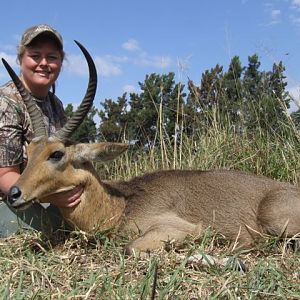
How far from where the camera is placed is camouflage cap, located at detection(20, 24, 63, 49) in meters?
6.98

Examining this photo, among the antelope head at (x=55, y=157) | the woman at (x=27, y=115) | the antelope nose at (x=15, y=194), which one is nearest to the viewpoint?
the antelope nose at (x=15, y=194)

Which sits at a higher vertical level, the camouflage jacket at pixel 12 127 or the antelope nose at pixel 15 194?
the camouflage jacket at pixel 12 127

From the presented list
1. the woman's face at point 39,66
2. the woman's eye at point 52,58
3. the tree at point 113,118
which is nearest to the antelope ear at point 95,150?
the woman's face at point 39,66

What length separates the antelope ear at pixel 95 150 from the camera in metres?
6.11

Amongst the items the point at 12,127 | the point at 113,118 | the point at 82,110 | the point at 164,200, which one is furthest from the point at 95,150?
the point at 113,118

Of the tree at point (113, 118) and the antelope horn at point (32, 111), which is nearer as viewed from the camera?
the antelope horn at point (32, 111)

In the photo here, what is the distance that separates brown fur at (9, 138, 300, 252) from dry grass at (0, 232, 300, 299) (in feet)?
1.23

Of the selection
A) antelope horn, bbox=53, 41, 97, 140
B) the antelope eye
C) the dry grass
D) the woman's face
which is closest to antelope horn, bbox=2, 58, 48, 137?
antelope horn, bbox=53, 41, 97, 140

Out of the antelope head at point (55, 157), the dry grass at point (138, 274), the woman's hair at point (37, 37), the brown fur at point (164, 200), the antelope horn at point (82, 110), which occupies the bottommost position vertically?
the dry grass at point (138, 274)

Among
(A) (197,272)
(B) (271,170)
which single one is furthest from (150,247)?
(B) (271,170)

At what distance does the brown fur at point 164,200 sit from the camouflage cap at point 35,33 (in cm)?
169

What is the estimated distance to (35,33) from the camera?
699 cm

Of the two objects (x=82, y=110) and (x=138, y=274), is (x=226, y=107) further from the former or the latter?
(x=138, y=274)

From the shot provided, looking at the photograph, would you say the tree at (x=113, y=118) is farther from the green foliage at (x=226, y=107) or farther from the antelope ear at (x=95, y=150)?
the antelope ear at (x=95, y=150)
